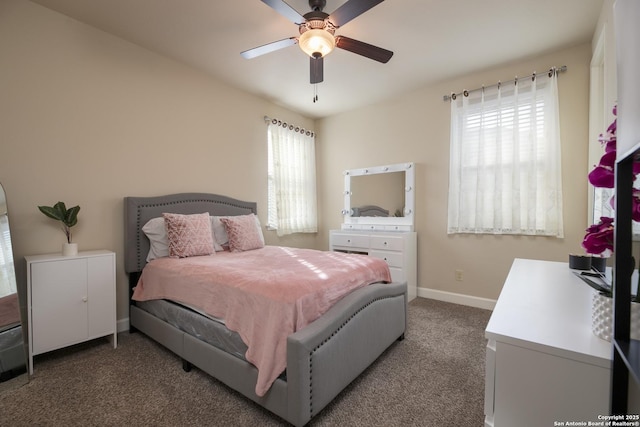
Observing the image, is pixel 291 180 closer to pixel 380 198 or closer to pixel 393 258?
pixel 380 198

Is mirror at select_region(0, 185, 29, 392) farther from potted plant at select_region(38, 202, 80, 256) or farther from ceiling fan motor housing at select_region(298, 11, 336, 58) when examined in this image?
ceiling fan motor housing at select_region(298, 11, 336, 58)

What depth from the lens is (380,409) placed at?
1525 millimetres

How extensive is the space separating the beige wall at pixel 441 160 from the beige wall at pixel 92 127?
1.82 meters

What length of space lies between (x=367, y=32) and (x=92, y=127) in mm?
2503

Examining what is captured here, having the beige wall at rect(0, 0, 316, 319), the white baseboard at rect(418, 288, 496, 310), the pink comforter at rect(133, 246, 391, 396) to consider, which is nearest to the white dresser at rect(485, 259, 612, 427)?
the pink comforter at rect(133, 246, 391, 396)

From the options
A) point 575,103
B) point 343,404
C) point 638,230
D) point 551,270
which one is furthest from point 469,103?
point 343,404

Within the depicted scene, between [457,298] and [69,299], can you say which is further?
[457,298]

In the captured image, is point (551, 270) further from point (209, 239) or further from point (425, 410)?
point (209, 239)

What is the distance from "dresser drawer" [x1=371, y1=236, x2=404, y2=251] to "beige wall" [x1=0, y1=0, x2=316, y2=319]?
1.98 m

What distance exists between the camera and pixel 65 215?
2.10 meters

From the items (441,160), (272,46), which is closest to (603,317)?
(272,46)

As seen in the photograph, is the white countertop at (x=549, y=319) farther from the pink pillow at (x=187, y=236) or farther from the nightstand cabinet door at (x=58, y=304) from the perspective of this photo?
the nightstand cabinet door at (x=58, y=304)

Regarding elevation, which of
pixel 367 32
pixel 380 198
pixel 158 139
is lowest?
pixel 380 198

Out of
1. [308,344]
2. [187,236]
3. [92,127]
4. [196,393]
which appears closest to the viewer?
[308,344]
